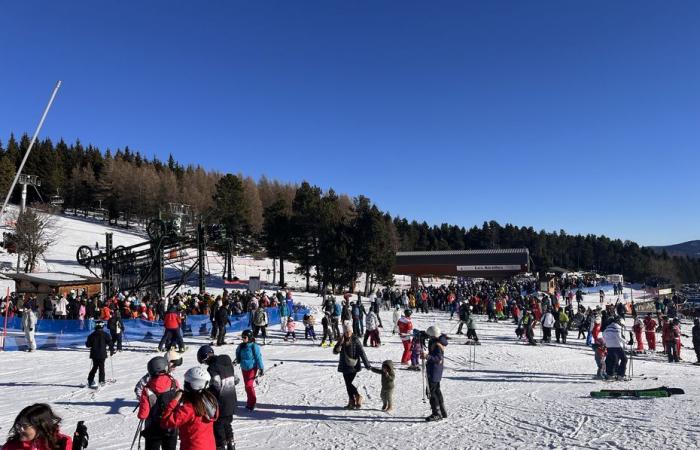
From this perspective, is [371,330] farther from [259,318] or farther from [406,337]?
[259,318]

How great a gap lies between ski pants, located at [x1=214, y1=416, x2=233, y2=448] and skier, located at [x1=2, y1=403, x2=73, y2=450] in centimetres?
299

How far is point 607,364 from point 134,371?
11.6 meters

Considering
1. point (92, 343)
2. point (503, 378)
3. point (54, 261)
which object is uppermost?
point (54, 261)

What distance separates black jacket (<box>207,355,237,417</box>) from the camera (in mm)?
6008

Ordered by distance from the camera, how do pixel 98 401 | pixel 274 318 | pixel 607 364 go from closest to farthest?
pixel 98 401 → pixel 607 364 → pixel 274 318

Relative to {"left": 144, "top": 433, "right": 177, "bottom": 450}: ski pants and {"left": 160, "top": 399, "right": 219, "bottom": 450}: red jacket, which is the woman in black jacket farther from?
{"left": 160, "top": 399, "right": 219, "bottom": 450}: red jacket

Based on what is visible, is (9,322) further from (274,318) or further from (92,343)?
(92,343)

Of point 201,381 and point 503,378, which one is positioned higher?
point 201,381

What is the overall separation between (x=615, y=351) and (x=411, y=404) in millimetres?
5608

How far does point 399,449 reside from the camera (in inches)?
268

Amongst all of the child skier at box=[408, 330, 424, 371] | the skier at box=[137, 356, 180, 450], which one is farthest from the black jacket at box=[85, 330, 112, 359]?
the child skier at box=[408, 330, 424, 371]

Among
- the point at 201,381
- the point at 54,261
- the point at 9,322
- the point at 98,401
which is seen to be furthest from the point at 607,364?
the point at 54,261

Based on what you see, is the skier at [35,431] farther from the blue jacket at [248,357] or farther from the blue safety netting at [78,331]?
the blue safety netting at [78,331]

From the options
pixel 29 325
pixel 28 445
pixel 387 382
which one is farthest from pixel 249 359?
pixel 29 325
